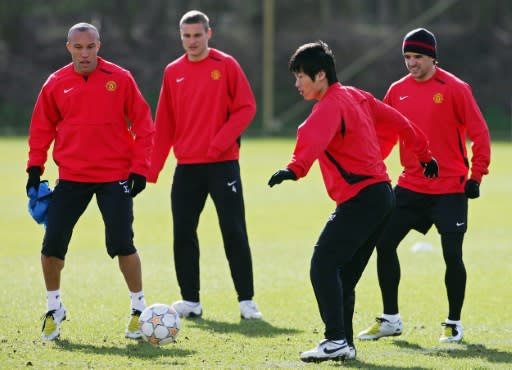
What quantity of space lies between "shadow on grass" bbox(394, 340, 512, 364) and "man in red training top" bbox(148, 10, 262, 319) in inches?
64.8

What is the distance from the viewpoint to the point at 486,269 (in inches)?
447

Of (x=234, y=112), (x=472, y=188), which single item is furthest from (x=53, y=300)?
(x=472, y=188)

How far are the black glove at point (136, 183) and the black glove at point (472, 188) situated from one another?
2293 mm

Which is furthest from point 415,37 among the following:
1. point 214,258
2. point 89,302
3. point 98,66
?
point 214,258

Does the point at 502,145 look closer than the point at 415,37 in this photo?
No

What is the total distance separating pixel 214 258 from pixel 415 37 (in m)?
5.17

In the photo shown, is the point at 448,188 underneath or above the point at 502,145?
underneath

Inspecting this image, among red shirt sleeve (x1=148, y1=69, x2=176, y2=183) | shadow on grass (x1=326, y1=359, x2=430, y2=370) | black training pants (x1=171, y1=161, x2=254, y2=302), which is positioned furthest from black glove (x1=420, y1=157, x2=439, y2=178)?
red shirt sleeve (x1=148, y1=69, x2=176, y2=183)

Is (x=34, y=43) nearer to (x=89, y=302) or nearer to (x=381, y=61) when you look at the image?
(x=381, y=61)

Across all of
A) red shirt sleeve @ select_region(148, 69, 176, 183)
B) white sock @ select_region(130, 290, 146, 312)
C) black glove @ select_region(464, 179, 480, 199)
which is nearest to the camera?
black glove @ select_region(464, 179, 480, 199)

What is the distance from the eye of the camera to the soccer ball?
7.39 meters

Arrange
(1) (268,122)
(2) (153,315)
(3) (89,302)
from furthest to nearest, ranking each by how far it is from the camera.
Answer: (1) (268,122) → (3) (89,302) → (2) (153,315)

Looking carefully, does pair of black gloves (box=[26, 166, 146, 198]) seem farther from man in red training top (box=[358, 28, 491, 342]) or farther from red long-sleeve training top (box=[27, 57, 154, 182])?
man in red training top (box=[358, 28, 491, 342])

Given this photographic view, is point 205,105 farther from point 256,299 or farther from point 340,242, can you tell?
point 340,242
